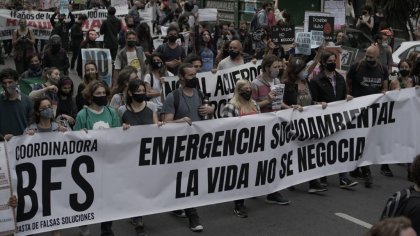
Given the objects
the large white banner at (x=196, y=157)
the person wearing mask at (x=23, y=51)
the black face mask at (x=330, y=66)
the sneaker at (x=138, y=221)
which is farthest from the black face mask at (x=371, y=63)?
the person wearing mask at (x=23, y=51)

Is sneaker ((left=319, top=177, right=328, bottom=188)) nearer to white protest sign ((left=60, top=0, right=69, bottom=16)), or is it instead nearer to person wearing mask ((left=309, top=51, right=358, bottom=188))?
person wearing mask ((left=309, top=51, right=358, bottom=188))

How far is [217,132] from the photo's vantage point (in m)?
7.63

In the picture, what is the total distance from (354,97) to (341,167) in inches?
41.6

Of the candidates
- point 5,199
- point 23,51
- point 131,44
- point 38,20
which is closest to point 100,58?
point 131,44

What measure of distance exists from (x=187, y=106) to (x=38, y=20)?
43.3ft

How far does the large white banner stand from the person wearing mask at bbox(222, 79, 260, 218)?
12cm

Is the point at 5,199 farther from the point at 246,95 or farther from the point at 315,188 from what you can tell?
the point at 315,188

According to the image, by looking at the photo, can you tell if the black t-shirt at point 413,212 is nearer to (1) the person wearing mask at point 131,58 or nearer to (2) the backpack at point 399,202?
(2) the backpack at point 399,202

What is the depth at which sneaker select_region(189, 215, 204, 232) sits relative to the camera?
294 inches

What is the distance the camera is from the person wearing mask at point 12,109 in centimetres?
741

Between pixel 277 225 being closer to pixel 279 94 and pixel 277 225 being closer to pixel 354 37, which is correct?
pixel 279 94

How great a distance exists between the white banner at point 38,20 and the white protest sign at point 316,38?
7918mm

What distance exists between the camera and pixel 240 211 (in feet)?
26.2

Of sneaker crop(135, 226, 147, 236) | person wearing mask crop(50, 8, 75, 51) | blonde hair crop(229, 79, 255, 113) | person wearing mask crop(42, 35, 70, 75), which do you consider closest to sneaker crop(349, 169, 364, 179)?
blonde hair crop(229, 79, 255, 113)
